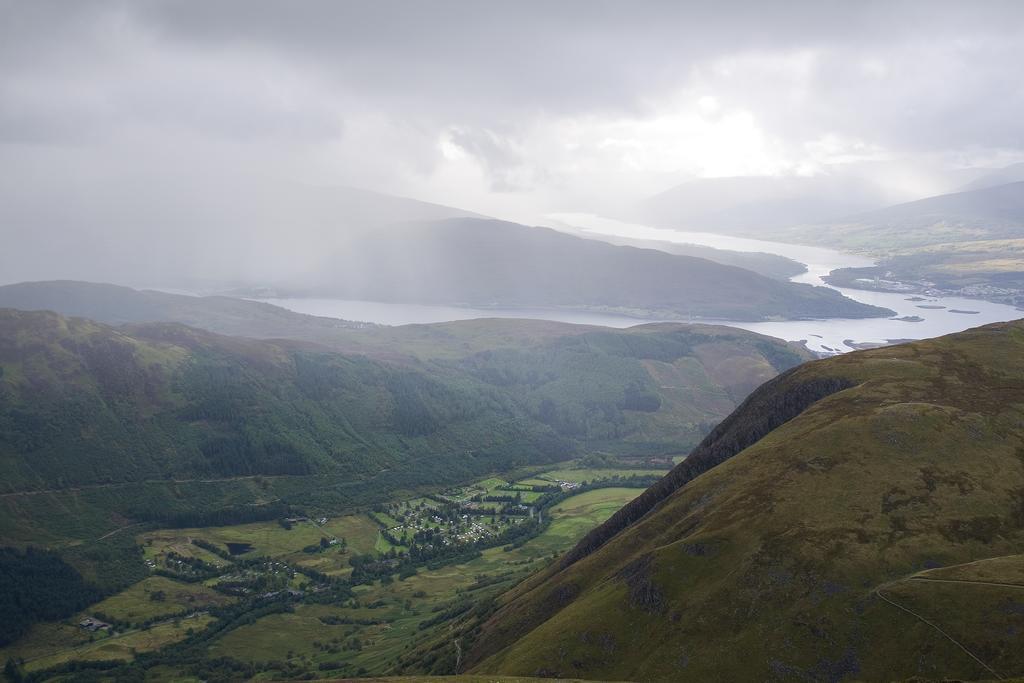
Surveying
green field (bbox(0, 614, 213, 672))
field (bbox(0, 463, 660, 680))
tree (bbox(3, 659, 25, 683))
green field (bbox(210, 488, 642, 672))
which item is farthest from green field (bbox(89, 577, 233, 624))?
tree (bbox(3, 659, 25, 683))

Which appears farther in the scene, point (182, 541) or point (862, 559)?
point (182, 541)

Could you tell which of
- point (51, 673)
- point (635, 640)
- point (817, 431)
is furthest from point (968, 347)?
point (51, 673)

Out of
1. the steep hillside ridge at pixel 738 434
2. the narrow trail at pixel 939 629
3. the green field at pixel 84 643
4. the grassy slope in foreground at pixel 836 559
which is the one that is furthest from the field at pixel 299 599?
the narrow trail at pixel 939 629

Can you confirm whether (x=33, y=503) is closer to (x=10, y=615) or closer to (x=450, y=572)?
(x=10, y=615)

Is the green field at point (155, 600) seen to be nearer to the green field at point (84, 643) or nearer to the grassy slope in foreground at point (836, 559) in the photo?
the green field at point (84, 643)

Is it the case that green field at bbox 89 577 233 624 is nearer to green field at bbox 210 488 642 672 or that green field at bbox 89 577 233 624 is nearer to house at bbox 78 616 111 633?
house at bbox 78 616 111 633

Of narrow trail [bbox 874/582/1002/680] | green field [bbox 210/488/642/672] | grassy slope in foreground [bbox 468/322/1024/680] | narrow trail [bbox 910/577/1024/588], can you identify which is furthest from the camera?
green field [bbox 210/488/642/672]

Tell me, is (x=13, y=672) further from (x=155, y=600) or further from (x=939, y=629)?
(x=939, y=629)

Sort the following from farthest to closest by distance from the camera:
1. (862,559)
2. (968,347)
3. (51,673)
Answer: (51,673) → (968,347) → (862,559)
